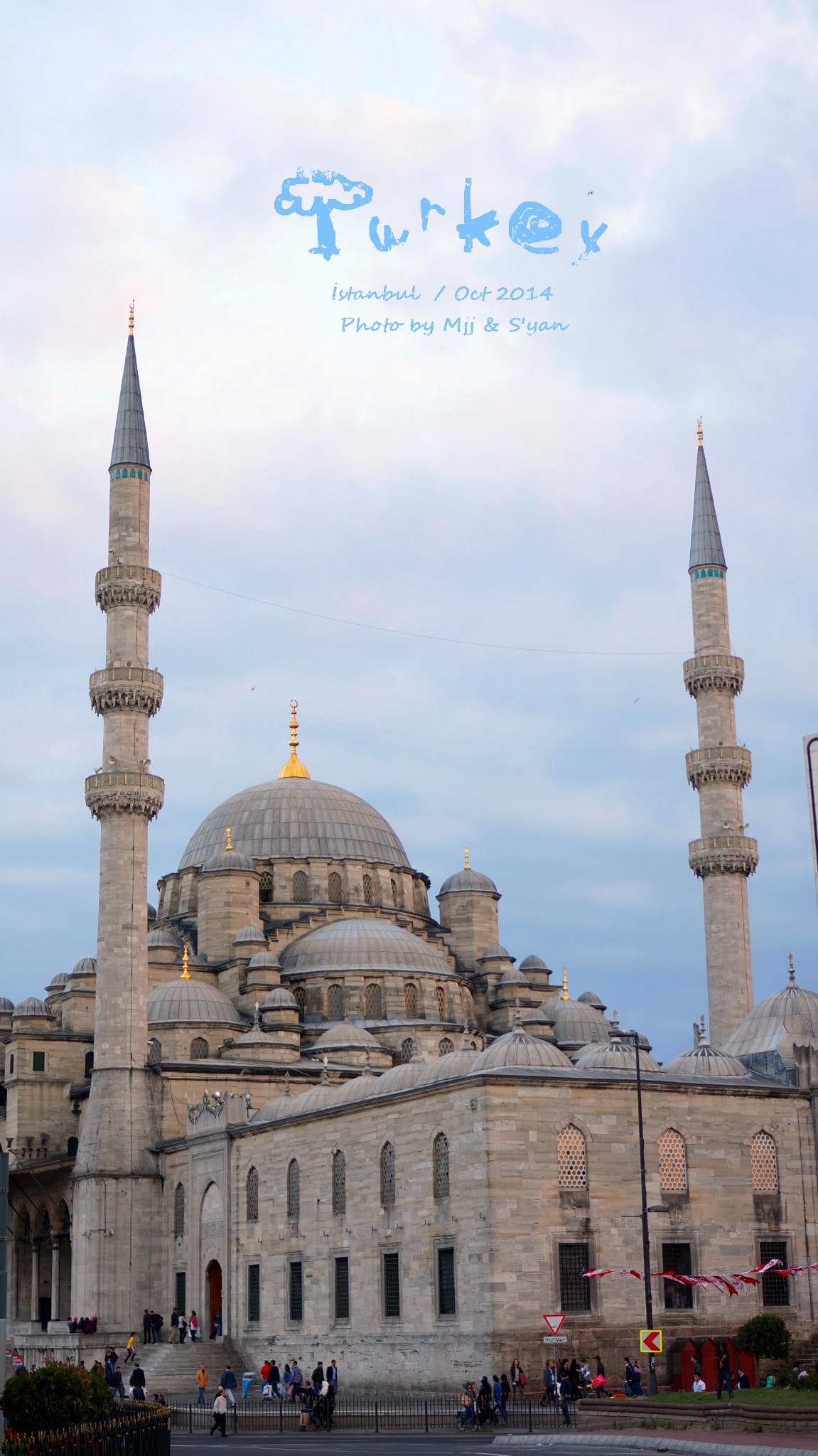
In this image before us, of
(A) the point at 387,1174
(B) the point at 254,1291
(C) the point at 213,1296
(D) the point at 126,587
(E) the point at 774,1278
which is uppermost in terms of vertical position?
(D) the point at 126,587

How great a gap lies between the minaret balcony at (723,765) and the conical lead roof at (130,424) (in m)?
17.6

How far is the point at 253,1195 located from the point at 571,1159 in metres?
11.8

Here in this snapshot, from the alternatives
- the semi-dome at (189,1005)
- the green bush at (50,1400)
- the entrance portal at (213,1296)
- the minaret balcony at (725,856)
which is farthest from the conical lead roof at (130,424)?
the green bush at (50,1400)

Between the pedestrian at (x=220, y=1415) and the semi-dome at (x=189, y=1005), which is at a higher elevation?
the semi-dome at (x=189, y=1005)

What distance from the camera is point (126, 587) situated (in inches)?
1870

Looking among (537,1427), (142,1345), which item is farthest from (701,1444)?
(142,1345)

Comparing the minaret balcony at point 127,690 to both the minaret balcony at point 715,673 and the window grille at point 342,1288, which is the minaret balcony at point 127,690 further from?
the window grille at point 342,1288

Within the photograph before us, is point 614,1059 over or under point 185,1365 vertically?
over

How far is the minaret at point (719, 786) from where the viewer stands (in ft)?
153

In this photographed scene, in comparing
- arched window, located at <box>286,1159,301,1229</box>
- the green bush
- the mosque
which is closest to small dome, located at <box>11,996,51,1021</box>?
the mosque

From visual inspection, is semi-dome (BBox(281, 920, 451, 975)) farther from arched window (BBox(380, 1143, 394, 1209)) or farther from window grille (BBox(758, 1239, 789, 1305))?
window grille (BBox(758, 1239, 789, 1305))

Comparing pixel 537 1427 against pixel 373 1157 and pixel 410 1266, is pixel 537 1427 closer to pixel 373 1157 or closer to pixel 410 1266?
pixel 410 1266

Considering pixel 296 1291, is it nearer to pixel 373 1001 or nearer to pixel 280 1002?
pixel 280 1002

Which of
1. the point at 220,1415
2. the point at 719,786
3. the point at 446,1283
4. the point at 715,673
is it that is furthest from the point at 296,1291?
the point at 715,673
